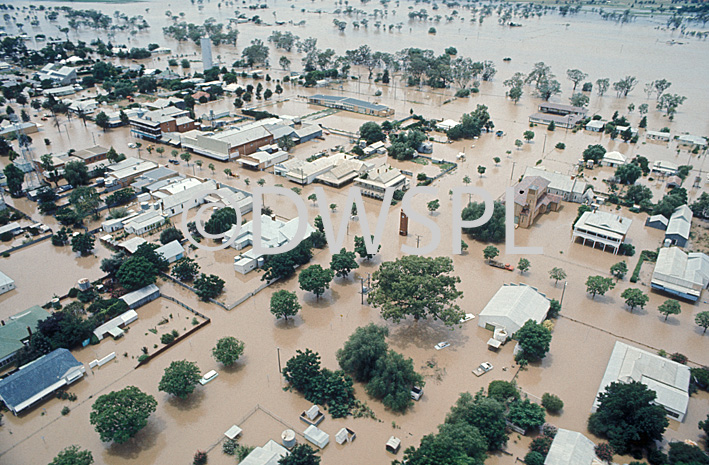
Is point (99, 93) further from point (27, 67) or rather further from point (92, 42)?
point (92, 42)

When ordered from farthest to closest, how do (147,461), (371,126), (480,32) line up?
(480,32) < (371,126) < (147,461)

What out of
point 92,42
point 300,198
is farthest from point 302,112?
point 92,42

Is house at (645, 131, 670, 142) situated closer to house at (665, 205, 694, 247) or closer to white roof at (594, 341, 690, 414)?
house at (665, 205, 694, 247)

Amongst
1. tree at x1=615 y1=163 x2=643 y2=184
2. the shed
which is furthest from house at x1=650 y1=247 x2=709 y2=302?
the shed

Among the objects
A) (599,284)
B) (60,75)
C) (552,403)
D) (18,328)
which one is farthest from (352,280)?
(60,75)

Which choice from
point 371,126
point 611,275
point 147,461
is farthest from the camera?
point 371,126

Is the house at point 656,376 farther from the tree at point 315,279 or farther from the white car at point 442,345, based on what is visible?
the tree at point 315,279

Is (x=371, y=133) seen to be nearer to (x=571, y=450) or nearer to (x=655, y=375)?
(x=655, y=375)
